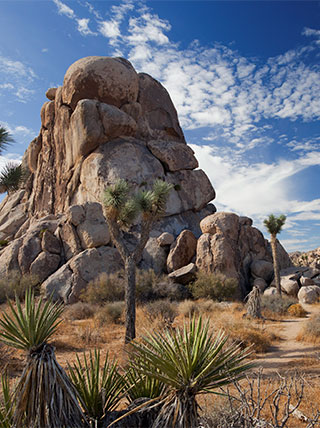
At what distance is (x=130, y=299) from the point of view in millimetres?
10648

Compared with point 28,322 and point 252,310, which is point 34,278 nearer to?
point 252,310

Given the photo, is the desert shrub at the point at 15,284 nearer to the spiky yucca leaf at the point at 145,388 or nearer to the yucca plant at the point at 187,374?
the spiky yucca leaf at the point at 145,388

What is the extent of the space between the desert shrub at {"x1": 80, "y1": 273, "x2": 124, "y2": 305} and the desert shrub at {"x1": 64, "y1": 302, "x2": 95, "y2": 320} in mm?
1173

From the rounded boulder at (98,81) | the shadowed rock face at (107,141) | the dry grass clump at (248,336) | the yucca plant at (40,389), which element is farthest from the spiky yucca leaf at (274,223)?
the yucca plant at (40,389)

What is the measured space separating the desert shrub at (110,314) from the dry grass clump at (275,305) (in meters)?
7.21

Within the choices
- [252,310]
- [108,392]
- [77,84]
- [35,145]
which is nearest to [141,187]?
[77,84]

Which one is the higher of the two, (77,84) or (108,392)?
(77,84)

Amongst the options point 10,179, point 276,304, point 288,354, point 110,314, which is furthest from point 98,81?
point 288,354

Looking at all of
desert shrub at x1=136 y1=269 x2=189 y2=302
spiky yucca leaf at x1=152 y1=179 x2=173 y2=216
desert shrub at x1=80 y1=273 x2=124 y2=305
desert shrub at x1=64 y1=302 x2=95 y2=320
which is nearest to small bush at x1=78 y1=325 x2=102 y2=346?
desert shrub at x1=64 y1=302 x2=95 y2=320

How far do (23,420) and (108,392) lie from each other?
0.82 metres

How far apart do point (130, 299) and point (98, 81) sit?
76.5 feet

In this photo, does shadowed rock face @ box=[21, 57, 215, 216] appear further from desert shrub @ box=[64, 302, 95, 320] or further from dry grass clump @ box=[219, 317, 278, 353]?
dry grass clump @ box=[219, 317, 278, 353]

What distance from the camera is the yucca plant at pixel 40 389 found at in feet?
8.05

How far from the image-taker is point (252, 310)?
1416cm
